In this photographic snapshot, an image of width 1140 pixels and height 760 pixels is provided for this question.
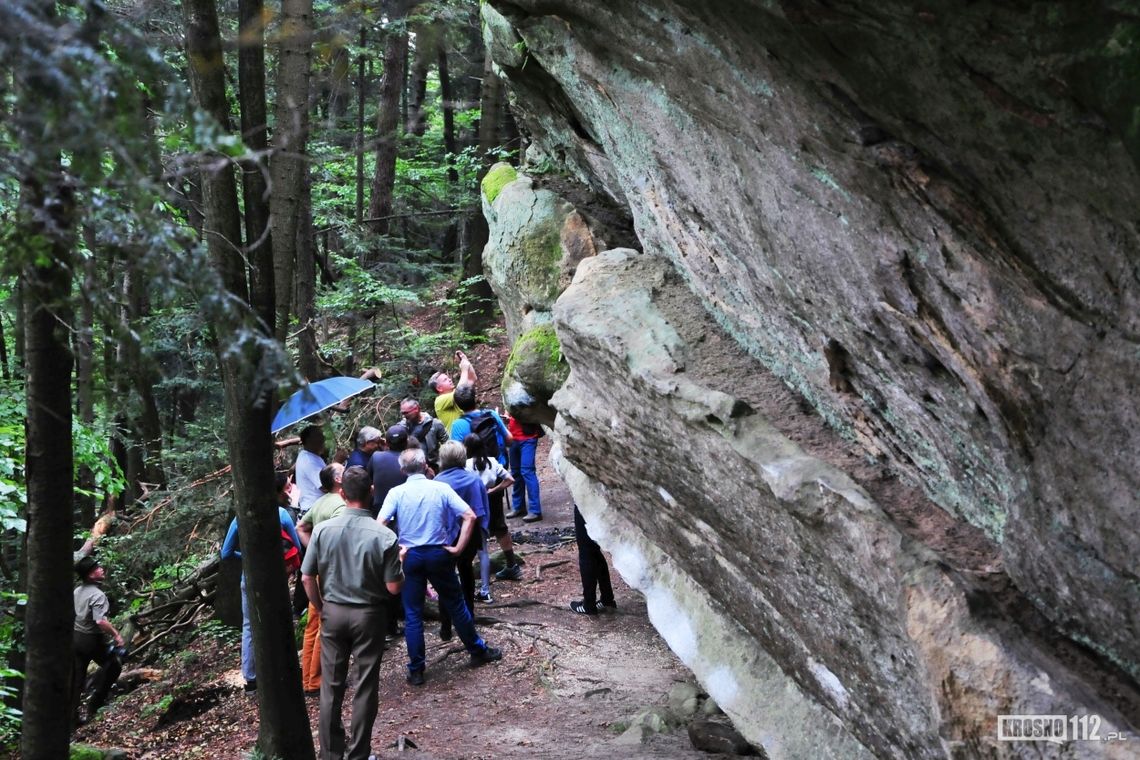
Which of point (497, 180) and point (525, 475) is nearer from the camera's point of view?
point (497, 180)

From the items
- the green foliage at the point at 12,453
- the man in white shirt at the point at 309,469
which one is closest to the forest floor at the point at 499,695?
the man in white shirt at the point at 309,469

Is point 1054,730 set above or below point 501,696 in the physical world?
above

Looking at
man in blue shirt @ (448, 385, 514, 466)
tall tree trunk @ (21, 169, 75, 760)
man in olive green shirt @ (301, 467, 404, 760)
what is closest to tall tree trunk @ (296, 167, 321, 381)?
man in blue shirt @ (448, 385, 514, 466)

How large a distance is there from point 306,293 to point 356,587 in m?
10.0

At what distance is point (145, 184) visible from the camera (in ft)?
9.02

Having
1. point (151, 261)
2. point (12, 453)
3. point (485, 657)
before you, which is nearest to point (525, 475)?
point (485, 657)

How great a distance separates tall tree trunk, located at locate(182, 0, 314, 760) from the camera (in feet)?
20.8

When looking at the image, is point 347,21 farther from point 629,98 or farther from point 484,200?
point 484,200

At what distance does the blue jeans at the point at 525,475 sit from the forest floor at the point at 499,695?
2.09 meters

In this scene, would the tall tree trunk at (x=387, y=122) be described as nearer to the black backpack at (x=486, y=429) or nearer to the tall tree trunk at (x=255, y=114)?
the black backpack at (x=486, y=429)

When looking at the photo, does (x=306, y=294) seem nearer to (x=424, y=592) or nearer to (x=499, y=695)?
(x=424, y=592)

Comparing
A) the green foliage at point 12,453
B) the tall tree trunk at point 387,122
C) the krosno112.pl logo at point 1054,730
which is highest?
the tall tree trunk at point 387,122

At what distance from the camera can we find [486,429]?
Result: 12.0 metres

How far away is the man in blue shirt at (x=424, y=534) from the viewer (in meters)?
9.08
